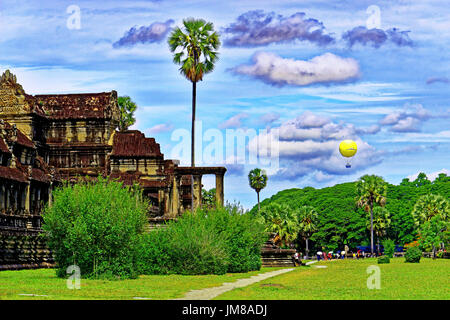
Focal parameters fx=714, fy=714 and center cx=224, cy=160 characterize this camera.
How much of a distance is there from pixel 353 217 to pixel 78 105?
7175cm

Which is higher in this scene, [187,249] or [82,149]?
[82,149]

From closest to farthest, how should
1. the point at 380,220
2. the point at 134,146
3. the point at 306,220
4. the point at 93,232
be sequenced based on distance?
the point at 93,232 → the point at 134,146 → the point at 306,220 → the point at 380,220

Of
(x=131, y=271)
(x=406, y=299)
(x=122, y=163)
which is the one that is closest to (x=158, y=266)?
(x=131, y=271)

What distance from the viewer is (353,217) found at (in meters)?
130

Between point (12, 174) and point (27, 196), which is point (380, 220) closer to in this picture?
point (27, 196)

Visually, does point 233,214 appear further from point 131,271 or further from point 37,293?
point 37,293

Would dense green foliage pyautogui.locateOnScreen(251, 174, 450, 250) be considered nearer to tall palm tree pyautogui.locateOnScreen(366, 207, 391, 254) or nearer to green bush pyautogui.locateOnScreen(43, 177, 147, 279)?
tall palm tree pyautogui.locateOnScreen(366, 207, 391, 254)

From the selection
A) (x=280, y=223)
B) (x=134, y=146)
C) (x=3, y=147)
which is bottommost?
(x=280, y=223)

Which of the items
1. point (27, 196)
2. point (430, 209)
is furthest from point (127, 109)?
point (430, 209)

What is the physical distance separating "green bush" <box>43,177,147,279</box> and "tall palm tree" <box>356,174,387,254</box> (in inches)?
3198

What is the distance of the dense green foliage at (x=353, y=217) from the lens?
128m

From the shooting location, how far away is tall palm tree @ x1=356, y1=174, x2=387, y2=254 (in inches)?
4427

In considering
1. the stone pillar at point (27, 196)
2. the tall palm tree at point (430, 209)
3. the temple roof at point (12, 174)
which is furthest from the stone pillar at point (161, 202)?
the tall palm tree at point (430, 209)

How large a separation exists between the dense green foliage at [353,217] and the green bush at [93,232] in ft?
285
